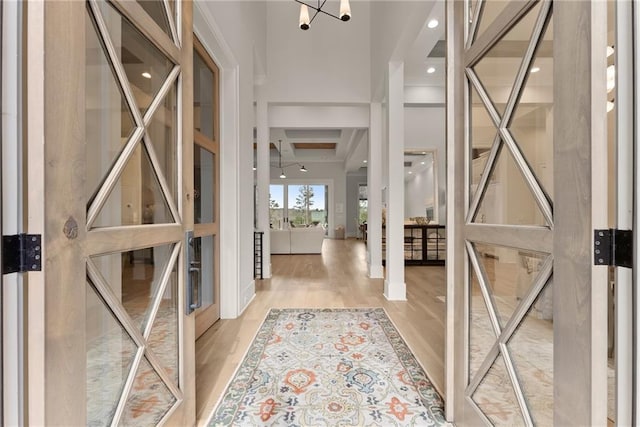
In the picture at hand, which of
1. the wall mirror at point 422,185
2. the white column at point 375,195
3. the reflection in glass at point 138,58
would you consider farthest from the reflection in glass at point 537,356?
the wall mirror at point 422,185

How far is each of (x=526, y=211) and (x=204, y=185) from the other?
241 cm

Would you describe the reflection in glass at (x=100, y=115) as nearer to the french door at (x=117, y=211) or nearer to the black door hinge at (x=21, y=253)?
the french door at (x=117, y=211)

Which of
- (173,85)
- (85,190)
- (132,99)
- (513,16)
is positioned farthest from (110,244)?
(513,16)

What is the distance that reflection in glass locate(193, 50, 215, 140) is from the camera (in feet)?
8.12

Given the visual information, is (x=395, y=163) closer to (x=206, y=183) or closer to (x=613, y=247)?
(x=206, y=183)

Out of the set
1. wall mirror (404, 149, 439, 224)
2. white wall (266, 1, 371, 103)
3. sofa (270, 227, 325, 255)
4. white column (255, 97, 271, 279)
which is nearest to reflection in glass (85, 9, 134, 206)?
white column (255, 97, 271, 279)

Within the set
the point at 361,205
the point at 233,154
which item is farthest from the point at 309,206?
the point at 233,154

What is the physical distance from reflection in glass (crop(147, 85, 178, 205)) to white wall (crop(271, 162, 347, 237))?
441 inches

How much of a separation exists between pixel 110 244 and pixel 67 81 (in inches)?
18.5

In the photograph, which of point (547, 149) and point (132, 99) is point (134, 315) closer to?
point (132, 99)

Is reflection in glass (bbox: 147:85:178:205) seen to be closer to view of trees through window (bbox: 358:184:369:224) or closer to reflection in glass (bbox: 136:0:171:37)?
reflection in glass (bbox: 136:0:171:37)

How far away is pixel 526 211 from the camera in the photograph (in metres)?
1.06
